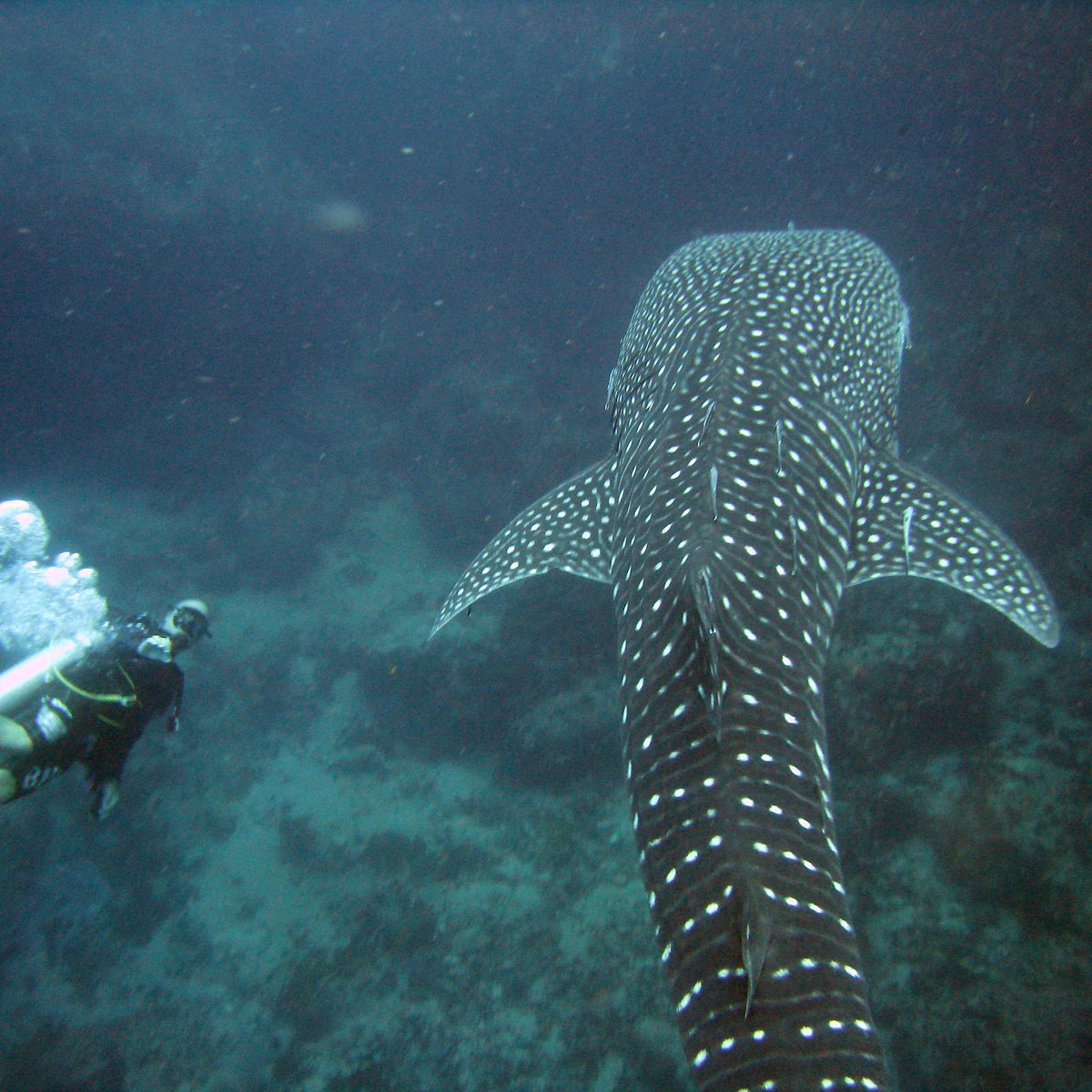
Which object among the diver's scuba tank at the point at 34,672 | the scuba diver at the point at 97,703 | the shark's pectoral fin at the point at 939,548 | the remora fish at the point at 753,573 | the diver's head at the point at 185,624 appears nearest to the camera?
the remora fish at the point at 753,573

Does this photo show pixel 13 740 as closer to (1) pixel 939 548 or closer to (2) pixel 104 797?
(2) pixel 104 797

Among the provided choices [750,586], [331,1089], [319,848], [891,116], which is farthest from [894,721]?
[891,116]

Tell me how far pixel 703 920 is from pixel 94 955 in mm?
11232

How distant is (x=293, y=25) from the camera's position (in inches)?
887

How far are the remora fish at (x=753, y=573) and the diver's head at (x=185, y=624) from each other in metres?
3.63

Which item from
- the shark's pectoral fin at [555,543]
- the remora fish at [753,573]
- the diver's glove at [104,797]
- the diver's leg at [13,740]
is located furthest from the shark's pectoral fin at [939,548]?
the diver's glove at [104,797]

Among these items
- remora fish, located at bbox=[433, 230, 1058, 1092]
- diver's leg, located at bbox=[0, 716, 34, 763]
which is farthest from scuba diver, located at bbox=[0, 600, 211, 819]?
remora fish, located at bbox=[433, 230, 1058, 1092]

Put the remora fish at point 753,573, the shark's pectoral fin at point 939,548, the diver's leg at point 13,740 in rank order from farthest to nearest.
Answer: the diver's leg at point 13,740, the shark's pectoral fin at point 939,548, the remora fish at point 753,573

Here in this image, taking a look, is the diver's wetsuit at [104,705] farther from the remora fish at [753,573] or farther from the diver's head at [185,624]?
the remora fish at [753,573]

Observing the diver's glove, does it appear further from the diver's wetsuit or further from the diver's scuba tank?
the diver's scuba tank

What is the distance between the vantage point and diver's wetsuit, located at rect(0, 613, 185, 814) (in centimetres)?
574

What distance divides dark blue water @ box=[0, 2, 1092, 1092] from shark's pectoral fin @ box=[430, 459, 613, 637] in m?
3.96

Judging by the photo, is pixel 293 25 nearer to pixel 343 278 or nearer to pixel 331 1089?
pixel 343 278

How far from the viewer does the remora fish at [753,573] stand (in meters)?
2.29
